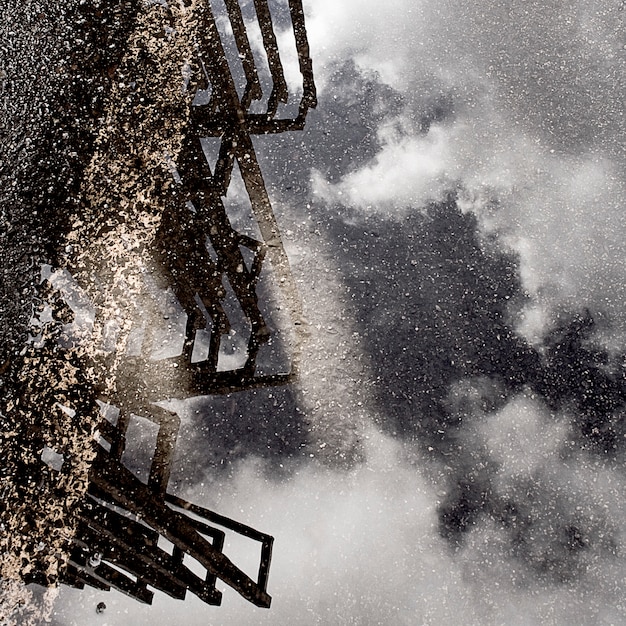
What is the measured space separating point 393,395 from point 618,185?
5.35ft

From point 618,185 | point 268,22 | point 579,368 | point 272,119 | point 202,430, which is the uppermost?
point 268,22

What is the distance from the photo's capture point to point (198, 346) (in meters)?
2.75

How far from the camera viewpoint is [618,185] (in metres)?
3.03

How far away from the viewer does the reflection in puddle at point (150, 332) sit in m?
2.33

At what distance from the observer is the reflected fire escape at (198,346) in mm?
2299

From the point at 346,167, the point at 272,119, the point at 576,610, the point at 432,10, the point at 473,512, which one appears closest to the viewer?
the point at 576,610

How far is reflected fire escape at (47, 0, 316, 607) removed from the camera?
2.30m

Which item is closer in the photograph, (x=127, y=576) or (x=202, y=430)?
(x=127, y=576)

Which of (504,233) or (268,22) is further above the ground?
(268,22)

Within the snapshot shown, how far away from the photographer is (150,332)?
9.13 feet

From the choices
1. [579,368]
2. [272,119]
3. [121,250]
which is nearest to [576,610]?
[579,368]

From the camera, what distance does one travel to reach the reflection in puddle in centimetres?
233

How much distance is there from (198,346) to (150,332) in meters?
0.24

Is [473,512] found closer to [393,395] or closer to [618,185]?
[393,395]
